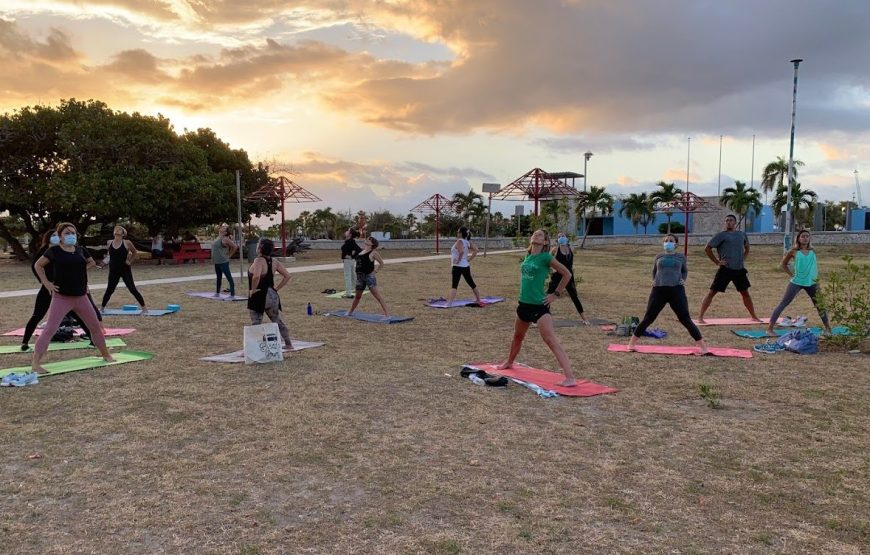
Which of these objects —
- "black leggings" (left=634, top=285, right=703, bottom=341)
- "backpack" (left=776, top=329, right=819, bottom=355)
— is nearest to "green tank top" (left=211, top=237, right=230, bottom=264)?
"black leggings" (left=634, top=285, right=703, bottom=341)

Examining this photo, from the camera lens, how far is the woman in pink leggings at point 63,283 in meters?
6.81

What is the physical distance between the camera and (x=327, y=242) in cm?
4375

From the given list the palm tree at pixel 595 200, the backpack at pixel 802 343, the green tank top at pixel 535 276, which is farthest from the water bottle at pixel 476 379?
the palm tree at pixel 595 200

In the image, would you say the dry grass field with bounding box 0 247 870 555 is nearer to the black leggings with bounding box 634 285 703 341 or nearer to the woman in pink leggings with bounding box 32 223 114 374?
the black leggings with bounding box 634 285 703 341

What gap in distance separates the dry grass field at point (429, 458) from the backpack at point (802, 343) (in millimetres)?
222

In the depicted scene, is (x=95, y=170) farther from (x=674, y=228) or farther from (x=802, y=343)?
(x=674, y=228)

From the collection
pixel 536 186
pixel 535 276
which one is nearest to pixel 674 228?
Answer: pixel 536 186

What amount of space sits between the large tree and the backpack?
24291 millimetres

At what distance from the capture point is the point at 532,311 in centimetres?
634

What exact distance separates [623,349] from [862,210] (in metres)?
64.1

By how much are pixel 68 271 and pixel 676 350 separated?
772cm

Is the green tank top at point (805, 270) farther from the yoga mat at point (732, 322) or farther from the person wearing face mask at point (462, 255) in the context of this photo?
the person wearing face mask at point (462, 255)

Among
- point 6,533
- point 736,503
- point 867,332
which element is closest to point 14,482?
point 6,533

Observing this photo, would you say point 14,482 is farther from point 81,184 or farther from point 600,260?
point 600,260
